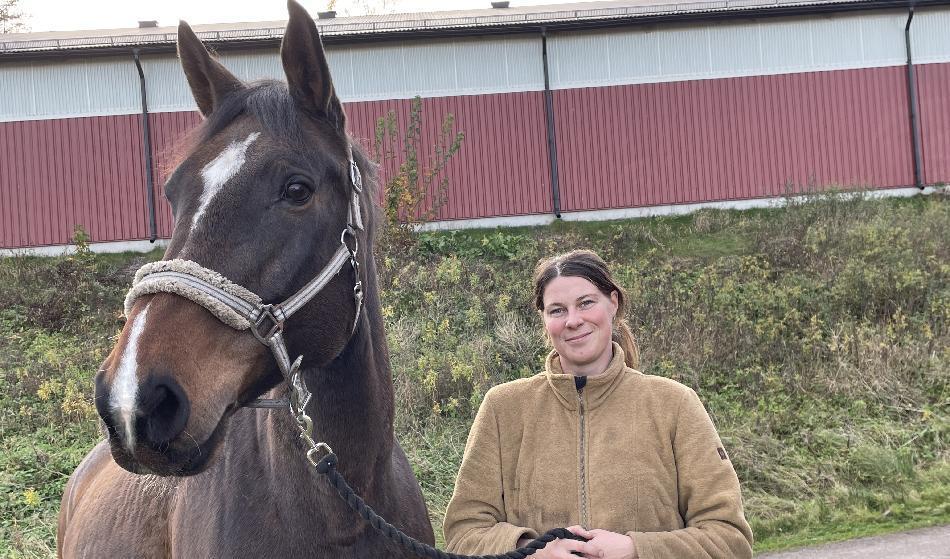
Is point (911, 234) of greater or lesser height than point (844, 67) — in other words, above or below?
→ below

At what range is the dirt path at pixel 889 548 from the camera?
20.4 feet

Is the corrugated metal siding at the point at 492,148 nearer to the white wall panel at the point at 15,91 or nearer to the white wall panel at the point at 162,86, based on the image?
the white wall panel at the point at 162,86

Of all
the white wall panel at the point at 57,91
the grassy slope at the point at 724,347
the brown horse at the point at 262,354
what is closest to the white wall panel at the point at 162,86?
the white wall panel at the point at 57,91

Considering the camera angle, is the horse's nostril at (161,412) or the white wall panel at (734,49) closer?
the horse's nostril at (161,412)

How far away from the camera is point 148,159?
1759cm

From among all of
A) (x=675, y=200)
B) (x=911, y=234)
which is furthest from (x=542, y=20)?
(x=911, y=234)

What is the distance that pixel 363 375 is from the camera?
8.47 feet

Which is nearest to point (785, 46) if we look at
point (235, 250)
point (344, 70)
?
point (344, 70)

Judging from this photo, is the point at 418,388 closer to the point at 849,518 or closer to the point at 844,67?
the point at 849,518

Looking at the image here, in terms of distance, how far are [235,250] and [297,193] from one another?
265 mm

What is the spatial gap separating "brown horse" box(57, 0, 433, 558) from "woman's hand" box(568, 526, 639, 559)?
617 mm

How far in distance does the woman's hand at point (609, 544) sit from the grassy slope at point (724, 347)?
4.75 metres

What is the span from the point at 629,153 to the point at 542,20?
352 centimetres

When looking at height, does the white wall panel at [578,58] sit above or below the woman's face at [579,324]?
above
